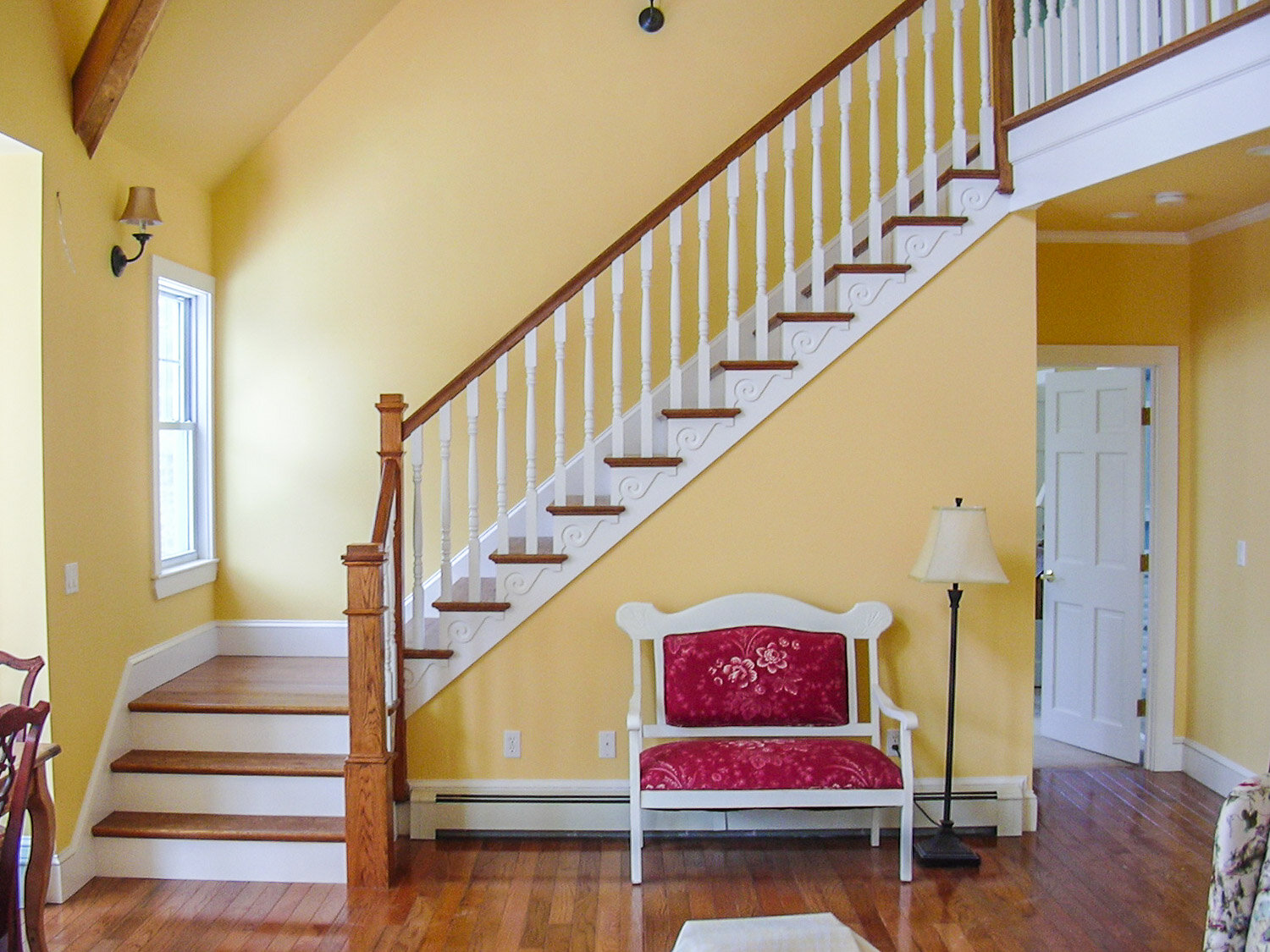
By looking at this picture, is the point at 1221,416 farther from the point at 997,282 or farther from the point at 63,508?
the point at 63,508

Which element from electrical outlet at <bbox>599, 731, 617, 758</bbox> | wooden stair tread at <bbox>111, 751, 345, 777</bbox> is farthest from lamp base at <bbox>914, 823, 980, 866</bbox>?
wooden stair tread at <bbox>111, 751, 345, 777</bbox>

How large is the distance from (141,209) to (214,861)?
2.52m

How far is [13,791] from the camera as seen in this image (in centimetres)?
231

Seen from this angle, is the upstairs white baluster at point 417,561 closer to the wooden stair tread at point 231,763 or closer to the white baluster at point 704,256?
the wooden stair tread at point 231,763

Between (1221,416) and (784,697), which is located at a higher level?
(1221,416)

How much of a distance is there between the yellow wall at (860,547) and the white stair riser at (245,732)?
0.35 meters

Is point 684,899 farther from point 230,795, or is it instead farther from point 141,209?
point 141,209

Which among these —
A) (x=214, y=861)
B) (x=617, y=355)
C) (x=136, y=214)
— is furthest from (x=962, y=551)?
(x=136, y=214)

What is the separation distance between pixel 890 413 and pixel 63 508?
124 inches

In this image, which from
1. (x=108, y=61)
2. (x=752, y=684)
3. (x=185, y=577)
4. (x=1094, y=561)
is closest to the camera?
(x=108, y=61)

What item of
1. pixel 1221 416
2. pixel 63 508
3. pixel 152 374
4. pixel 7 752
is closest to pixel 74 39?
pixel 152 374

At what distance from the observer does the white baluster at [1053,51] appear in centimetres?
395

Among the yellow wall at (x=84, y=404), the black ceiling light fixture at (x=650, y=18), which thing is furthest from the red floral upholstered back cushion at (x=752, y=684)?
the black ceiling light fixture at (x=650, y=18)

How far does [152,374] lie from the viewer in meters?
4.56
